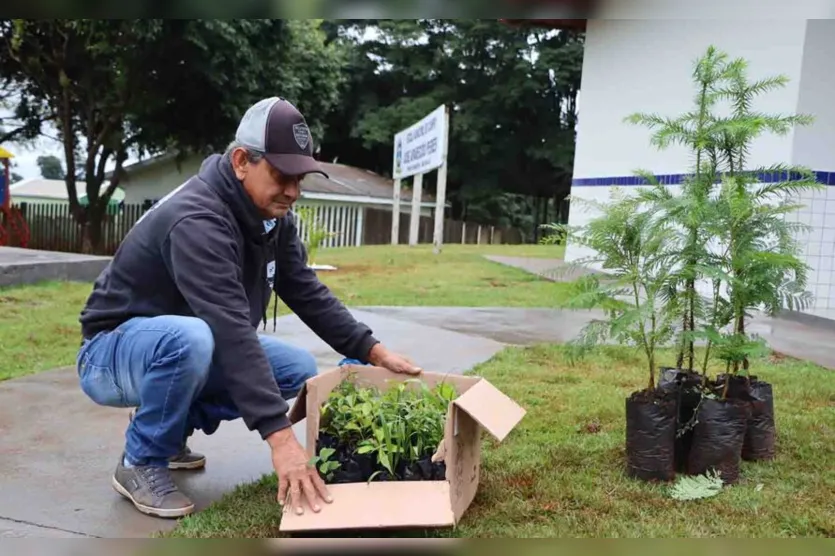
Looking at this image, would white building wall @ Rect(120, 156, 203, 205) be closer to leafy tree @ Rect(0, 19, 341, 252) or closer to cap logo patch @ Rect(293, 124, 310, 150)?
leafy tree @ Rect(0, 19, 341, 252)

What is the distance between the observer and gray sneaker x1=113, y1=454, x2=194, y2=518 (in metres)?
2.57

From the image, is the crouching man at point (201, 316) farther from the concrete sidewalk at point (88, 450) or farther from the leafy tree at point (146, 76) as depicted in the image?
the leafy tree at point (146, 76)

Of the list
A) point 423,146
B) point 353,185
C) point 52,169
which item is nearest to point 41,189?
point 52,169

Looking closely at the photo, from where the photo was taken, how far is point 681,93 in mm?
9570

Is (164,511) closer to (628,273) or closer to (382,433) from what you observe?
(382,433)

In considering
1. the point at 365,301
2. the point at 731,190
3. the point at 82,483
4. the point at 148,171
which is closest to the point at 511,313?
the point at 365,301

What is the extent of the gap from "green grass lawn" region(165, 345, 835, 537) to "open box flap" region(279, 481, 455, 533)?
14cm

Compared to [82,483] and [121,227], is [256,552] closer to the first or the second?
[82,483]

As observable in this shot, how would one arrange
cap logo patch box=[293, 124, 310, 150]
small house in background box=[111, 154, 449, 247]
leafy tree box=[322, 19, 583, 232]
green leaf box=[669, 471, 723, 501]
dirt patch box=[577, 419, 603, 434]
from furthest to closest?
1. leafy tree box=[322, 19, 583, 232]
2. small house in background box=[111, 154, 449, 247]
3. dirt patch box=[577, 419, 603, 434]
4. green leaf box=[669, 471, 723, 501]
5. cap logo patch box=[293, 124, 310, 150]

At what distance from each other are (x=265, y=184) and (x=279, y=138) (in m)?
0.16

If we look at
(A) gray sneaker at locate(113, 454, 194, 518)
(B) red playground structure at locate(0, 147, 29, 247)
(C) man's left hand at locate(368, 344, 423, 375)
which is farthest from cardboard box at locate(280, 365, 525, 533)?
(B) red playground structure at locate(0, 147, 29, 247)

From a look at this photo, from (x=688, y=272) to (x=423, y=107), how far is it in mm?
26925

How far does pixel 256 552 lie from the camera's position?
2.25 meters

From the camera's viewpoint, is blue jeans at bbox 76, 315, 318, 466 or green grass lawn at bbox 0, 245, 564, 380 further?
green grass lawn at bbox 0, 245, 564, 380
